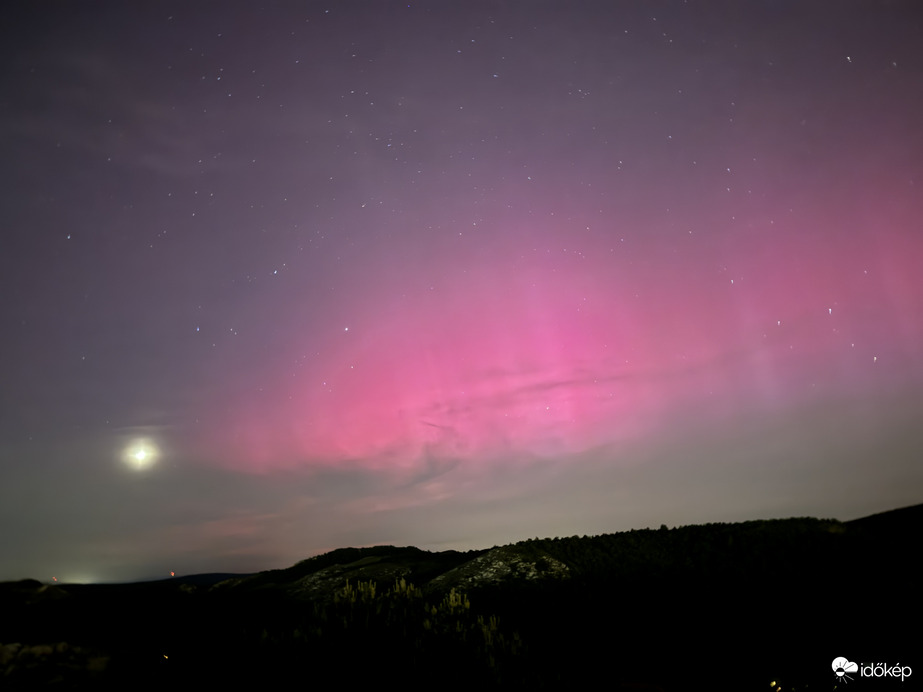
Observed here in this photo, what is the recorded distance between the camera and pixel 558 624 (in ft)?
78.2

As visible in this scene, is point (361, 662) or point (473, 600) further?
point (473, 600)

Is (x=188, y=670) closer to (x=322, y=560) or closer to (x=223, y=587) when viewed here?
(x=223, y=587)

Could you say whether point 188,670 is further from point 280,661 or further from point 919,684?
point 919,684

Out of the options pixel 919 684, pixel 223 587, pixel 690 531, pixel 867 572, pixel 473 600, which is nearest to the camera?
pixel 919 684

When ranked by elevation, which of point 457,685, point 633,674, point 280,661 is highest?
point 280,661

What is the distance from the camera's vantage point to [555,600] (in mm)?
27797

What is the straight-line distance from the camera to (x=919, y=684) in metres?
12.3

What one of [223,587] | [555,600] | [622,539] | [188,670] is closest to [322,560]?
[223,587]

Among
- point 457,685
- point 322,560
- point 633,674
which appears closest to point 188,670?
point 457,685

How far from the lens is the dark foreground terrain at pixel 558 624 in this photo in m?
10.7

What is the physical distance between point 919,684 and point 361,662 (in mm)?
12339

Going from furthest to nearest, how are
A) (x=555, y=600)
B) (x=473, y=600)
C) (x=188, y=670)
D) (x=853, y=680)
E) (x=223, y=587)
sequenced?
(x=223, y=587), (x=473, y=600), (x=555, y=600), (x=853, y=680), (x=188, y=670)

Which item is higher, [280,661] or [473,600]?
[280,661]

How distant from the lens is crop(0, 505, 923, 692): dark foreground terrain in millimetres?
10672
